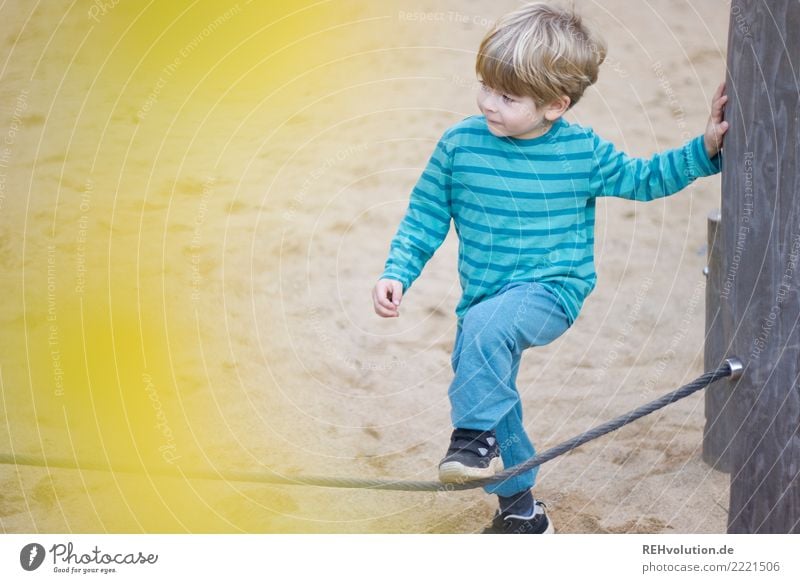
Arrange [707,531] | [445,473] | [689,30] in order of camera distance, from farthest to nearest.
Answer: [689,30] → [707,531] → [445,473]

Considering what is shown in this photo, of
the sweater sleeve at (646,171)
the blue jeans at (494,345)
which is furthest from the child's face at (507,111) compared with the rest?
the blue jeans at (494,345)

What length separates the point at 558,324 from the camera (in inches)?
66.6

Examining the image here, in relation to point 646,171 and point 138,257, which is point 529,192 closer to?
point 646,171

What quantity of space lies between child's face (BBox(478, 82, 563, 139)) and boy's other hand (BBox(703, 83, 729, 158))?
0.23 m

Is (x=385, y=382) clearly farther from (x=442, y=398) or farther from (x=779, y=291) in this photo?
(x=779, y=291)

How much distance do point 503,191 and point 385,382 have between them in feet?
3.69

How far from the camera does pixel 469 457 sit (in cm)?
164

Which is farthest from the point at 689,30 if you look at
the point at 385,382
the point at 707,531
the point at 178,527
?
the point at 178,527

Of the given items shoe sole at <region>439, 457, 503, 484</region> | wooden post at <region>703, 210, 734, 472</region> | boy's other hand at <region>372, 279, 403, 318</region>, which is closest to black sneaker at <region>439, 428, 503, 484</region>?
shoe sole at <region>439, 457, 503, 484</region>

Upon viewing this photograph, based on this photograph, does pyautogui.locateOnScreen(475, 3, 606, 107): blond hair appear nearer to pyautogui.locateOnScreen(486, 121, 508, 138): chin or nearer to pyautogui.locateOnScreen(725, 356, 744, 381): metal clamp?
pyautogui.locateOnScreen(486, 121, 508, 138): chin

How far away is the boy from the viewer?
1.62 meters

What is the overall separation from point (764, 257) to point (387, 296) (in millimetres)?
522

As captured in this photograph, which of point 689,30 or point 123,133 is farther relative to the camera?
point 689,30
